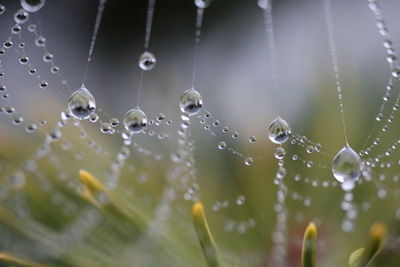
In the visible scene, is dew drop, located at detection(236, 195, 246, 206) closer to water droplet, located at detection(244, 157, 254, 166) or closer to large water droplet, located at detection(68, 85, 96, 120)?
water droplet, located at detection(244, 157, 254, 166)

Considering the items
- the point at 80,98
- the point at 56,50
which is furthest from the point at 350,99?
the point at 56,50

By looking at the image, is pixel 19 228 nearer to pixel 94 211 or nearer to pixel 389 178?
pixel 94 211

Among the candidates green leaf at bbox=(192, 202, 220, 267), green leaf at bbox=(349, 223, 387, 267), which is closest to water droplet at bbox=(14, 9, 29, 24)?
green leaf at bbox=(192, 202, 220, 267)

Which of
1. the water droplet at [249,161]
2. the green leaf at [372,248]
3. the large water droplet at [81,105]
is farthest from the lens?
the water droplet at [249,161]

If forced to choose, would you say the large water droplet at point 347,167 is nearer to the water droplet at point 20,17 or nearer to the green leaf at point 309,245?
the green leaf at point 309,245

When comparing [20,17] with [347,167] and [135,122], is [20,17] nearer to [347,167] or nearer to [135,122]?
[135,122]

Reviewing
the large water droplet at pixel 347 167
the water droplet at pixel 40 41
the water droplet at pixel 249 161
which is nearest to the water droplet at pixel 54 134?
the water droplet at pixel 40 41

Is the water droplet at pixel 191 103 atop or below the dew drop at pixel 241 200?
atop
